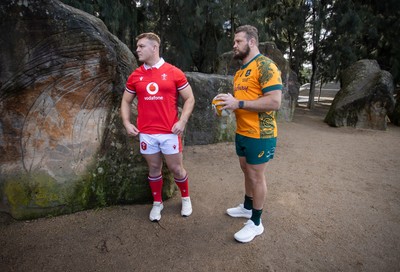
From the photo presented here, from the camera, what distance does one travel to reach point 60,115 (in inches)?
92.7

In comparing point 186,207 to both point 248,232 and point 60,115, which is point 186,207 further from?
point 60,115

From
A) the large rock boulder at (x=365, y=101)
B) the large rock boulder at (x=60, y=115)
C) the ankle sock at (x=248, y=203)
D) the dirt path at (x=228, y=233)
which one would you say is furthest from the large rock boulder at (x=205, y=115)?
the large rock boulder at (x=365, y=101)

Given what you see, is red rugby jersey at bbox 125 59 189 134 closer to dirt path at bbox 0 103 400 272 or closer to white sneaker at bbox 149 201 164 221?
white sneaker at bbox 149 201 164 221

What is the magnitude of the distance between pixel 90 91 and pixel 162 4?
7.83 meters

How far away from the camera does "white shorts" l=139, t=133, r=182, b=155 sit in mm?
2189

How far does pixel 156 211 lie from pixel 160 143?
0.69m

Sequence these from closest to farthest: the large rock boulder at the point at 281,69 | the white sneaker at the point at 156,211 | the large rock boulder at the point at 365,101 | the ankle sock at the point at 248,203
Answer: the white sneaker at the point at 156,211
the ankle sock at the point at 248,203
the large rock boulder at the point at 365,101
the large rock boulder at the point at 281,69

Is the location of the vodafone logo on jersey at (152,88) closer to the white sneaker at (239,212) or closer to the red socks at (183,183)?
the red socks at (183,183)

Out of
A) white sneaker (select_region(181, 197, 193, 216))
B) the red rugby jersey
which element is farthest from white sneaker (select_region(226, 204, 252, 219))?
the red rugby jersey

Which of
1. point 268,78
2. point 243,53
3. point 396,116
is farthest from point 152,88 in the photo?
point 396,116

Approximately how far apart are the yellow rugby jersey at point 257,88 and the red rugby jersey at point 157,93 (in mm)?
502

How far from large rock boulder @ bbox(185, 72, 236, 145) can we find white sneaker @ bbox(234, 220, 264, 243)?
282 cm

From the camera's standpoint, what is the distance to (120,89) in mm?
2559

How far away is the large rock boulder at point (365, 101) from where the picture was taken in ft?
21.5
